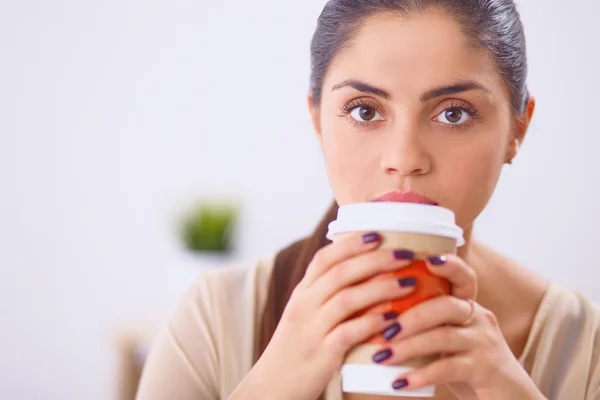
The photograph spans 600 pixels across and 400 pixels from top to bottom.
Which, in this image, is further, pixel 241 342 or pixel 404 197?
pixel 241 342

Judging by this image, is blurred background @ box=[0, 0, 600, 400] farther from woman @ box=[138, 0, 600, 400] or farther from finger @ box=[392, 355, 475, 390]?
finger @ box=[392, 355, 475, 390]

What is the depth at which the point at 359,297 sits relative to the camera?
0.53 metres

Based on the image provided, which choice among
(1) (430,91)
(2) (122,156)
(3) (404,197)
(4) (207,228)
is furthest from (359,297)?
(2) (122,156)

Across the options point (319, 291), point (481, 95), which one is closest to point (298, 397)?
point (319, 291)

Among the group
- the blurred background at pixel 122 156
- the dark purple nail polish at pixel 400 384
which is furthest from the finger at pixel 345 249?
the blurred background at pixel 122 156

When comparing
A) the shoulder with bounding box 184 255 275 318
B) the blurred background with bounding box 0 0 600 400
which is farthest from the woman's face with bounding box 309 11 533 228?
the blurred background with bounding box 0 0 600 400

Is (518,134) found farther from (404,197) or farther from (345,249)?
(345,249)

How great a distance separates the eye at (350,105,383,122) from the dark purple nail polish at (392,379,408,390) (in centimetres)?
34

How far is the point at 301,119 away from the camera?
1.94m

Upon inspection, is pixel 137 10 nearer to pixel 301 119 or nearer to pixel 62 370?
pixel 301 119

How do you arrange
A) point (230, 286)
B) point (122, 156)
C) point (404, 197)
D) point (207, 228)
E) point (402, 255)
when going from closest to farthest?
point (402, 255) → point (404, 197) → point (230, 286) → point (207, 228) → point (122, 156)

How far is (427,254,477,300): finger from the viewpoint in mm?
515

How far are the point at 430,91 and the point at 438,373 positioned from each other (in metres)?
0.33

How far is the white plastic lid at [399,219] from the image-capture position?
1.68 ft
